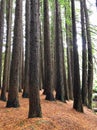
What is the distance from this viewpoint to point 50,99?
15.7 m

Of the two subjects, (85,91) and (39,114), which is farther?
(85,91)

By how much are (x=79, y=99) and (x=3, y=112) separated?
5.12m

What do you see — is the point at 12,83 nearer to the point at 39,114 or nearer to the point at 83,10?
the point at 39,114

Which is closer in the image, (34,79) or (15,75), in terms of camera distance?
(34,79)

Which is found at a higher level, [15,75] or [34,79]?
[15,75]

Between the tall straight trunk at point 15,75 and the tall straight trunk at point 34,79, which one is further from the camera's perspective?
the tall straight trunk at point 15,75

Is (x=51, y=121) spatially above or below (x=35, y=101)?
below

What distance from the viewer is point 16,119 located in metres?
10.0

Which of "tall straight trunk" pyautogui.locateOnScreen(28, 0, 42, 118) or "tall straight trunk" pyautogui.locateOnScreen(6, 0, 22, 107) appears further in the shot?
"tall straight trunk" pyautogui.locateOnScreen(6, 0, 22, 107)

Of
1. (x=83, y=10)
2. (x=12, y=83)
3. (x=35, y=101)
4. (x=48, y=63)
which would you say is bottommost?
(x=35, y=101)

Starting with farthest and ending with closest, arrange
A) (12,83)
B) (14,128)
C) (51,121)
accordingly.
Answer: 1. (12,83)
2. (51,121)
3. (14,128)

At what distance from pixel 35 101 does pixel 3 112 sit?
211 centimetres

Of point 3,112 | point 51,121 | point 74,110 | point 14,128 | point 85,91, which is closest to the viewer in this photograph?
point 14,128

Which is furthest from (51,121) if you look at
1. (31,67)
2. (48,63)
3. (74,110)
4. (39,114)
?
(48,63)
